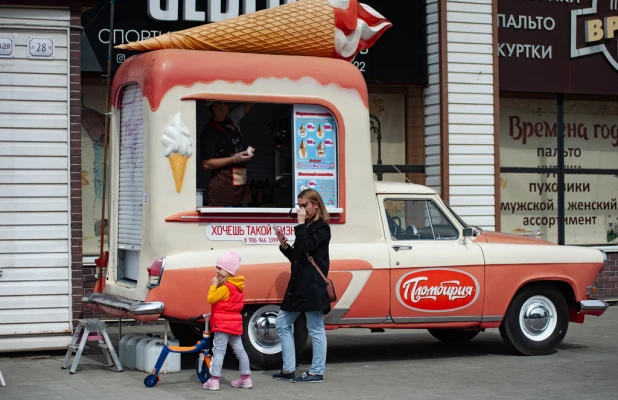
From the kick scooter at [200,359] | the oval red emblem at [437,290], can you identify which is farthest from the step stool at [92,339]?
the oval red emblem at [437,290]

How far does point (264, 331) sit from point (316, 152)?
1799mm

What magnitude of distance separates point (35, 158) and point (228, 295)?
3072 millimetres

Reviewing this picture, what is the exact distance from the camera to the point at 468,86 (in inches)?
615

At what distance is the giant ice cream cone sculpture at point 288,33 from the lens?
10.4m

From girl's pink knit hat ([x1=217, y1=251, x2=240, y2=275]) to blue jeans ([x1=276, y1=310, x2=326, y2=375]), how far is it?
2.16 ft

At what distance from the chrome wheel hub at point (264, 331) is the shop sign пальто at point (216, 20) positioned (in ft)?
14.1

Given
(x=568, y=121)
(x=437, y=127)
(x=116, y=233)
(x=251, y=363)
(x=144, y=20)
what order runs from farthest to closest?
1. (x=568, y=121)
2. (x=437, y=127)
3. (x=144, y=20)
4. (x=116, y=233)
5. (x=251, y=363)

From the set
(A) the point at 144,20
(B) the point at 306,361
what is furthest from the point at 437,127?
(B) the point at 306,361

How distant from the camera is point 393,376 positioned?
989 cm

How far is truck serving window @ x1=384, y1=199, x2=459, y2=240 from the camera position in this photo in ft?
35.2

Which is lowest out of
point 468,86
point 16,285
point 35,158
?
point 16,285

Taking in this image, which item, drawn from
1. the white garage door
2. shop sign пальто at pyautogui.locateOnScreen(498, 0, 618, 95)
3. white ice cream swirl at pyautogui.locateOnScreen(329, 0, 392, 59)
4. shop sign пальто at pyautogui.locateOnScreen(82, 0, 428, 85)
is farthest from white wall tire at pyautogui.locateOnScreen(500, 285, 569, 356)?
shop sign пальто at pyautogui.locateOnScreen(498, 0, 618, 95)

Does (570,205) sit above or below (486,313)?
above

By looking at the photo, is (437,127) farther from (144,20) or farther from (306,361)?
(306,361)
